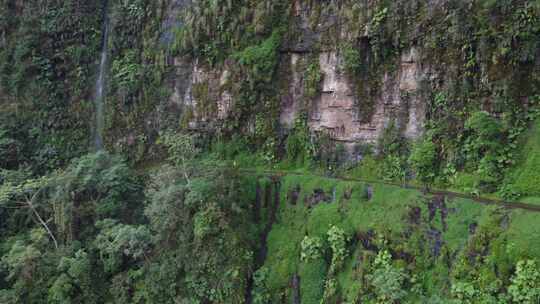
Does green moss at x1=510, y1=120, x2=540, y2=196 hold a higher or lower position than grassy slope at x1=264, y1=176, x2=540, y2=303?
higher

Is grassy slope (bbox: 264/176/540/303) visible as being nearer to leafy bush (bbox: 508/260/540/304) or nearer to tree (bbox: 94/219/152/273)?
leafy bush (bbox: 508/260/540/304)

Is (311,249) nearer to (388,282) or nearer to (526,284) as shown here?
(388,282)

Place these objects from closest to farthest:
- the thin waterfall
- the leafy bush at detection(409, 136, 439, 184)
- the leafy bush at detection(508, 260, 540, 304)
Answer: the leafy bush at detection(508, 260, 540, 304), the leafy bush at detection(409, 136, 439, 184), the thin waterfall

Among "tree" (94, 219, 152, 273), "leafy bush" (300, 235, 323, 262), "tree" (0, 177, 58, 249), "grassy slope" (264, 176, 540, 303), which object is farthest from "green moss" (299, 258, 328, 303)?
"tree" (0, 177, 58, 249)

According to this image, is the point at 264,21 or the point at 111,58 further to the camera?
the point at 111,58

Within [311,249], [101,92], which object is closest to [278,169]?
[311,249]

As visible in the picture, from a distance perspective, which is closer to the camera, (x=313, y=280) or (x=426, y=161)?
(x=426, y=161)

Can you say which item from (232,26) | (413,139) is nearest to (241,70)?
(232,26)

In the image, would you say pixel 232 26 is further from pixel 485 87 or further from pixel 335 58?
pixel 485 87
